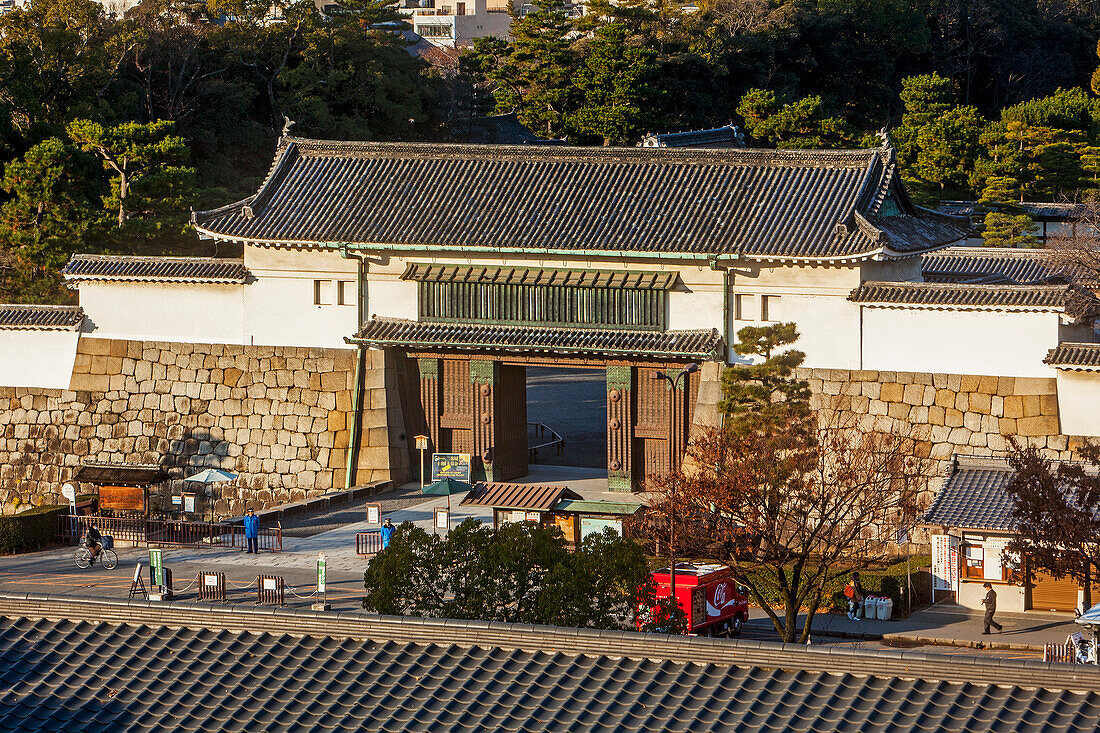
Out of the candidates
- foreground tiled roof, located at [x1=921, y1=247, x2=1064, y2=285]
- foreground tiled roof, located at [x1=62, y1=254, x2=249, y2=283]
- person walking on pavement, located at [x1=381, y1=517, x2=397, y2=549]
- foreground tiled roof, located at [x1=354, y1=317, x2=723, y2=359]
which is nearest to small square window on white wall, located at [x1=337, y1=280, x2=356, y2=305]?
foreground tiled roof, located at [x1=354, y1=317, x2=723, y2=359]

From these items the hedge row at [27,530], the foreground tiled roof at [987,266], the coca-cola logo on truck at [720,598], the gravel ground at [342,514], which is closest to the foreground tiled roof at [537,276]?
the gravel ground at [342,514]

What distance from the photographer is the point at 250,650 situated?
60.1 ft

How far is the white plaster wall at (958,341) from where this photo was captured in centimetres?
4422

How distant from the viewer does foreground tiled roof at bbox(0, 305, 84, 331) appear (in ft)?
176

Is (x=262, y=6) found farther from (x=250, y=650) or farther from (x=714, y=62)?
(x=250, y=650)

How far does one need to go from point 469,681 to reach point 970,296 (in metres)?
30.4

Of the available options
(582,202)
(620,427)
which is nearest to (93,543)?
(620,427)

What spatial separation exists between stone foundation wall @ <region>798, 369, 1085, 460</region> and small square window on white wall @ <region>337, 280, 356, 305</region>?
1484cm

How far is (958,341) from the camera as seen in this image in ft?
148

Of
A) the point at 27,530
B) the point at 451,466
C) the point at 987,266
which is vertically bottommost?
the point at 27,530

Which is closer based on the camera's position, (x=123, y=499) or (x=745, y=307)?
(x=745, y=307)

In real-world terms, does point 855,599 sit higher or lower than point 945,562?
lower

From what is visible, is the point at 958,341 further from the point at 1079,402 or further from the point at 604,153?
the point at 604,153

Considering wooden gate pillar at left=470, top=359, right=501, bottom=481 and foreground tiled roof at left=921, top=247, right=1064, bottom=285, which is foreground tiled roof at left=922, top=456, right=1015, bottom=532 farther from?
foreground tiled roof at left=921, top=247, right=1064, bottom=285
